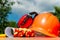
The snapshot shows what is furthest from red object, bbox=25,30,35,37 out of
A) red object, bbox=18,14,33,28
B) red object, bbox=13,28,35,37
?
red object, bbox=18,14,33,28

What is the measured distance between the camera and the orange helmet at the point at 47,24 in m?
1.53

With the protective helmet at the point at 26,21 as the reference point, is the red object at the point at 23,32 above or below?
below

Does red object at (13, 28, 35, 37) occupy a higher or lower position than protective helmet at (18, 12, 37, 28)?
lower

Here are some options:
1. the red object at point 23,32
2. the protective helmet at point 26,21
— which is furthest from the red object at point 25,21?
the red object at point 23,32

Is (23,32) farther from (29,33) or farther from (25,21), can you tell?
(25,21)

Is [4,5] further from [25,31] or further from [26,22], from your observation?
[25,31]

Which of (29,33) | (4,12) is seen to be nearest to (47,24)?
(29,33)

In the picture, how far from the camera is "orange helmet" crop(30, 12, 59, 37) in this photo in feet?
5.02

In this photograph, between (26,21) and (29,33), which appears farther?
(26,21)

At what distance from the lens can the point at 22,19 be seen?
65.7 inches

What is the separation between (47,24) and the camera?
155 centimetres

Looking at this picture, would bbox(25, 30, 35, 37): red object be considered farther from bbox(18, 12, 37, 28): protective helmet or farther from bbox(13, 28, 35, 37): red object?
bbox(18, 12, 37, 28): protective helmet

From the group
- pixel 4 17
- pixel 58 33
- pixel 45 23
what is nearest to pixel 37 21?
pixel 45 23

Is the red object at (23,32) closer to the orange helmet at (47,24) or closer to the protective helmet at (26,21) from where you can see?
the orange helmet at (47,24)
